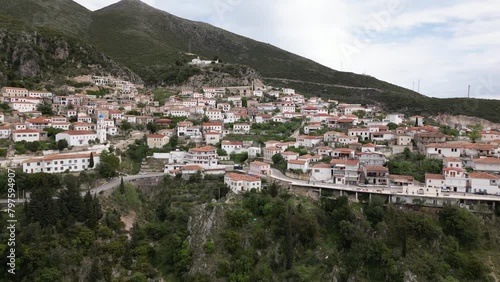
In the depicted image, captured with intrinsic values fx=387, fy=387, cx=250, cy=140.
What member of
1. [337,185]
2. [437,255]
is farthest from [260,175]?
[437,255]

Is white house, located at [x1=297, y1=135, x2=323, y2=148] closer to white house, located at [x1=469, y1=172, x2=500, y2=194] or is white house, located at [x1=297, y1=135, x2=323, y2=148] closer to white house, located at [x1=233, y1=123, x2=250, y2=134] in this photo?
white house, located at [x1=233, y1=123, x2=250, y2=134]

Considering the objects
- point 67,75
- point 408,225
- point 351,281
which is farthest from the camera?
point 67,75

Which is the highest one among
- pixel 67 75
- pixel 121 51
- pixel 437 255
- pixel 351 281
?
pixel 121 51

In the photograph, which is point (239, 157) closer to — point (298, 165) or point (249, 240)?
point (298, 165)

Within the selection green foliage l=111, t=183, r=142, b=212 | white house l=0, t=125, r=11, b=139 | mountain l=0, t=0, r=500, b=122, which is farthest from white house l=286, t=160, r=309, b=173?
mountain l=0, t=0, r=500, b=122

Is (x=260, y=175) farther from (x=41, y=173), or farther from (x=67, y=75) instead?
(x=67, y=75)

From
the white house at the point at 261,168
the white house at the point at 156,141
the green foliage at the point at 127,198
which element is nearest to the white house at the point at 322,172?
the white house at the point at 261,168

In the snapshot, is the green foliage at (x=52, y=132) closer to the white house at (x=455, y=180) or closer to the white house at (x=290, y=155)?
the white house at (x=290, y=155)

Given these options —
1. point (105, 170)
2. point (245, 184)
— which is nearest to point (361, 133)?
point (245, 184)
